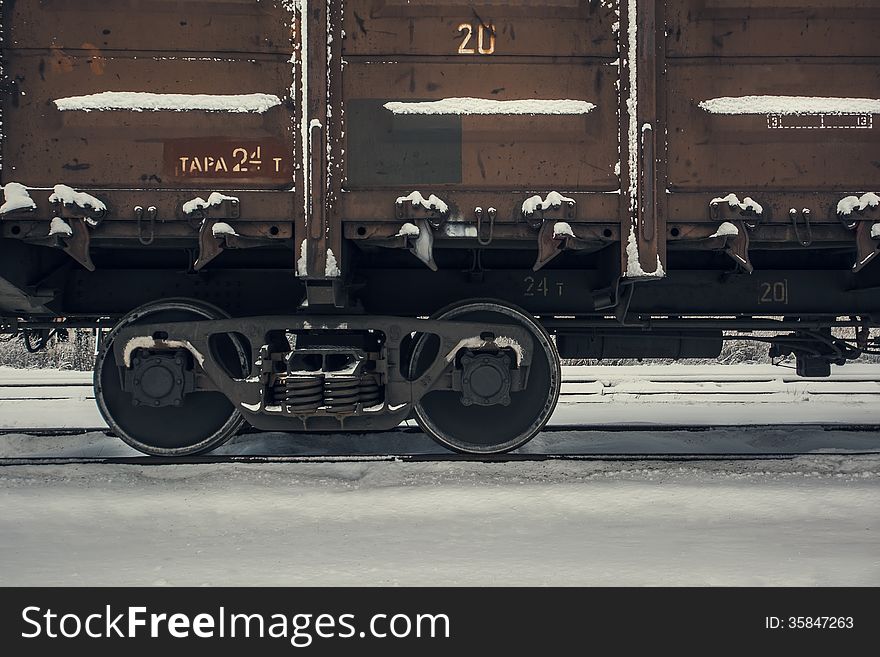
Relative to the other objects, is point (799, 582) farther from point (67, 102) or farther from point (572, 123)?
point (67, 102)

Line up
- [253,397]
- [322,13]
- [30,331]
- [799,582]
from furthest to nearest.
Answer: [30,331]
[253,397]
[322,13]
[799,582]

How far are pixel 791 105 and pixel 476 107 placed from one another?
2349 mm

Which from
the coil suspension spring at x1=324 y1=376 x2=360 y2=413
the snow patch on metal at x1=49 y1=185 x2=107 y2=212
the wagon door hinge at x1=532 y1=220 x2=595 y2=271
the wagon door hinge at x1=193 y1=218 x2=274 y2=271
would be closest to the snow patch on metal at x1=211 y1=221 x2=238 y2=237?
the wagon door hinge at x1=193 y1=218 x2=274 y2=271

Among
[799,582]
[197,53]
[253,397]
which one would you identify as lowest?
[799,582]

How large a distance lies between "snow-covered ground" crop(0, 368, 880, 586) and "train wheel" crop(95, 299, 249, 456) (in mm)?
352

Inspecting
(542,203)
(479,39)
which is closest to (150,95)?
(479,39)

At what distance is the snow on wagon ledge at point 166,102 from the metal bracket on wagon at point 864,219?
421 cm

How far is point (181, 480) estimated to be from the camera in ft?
15.6

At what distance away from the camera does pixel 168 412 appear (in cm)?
538

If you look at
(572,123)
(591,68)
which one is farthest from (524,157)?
(591,68)

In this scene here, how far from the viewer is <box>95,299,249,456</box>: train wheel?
5.26 m

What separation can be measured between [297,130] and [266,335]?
63.3 inches

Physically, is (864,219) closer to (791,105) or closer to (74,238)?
(791,105)

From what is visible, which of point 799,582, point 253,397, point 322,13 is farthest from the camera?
point 253,397
